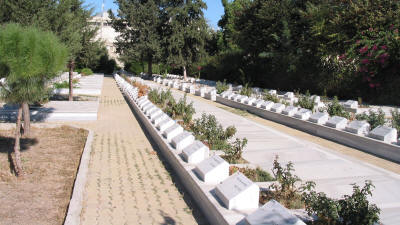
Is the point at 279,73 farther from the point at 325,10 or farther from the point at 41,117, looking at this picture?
the point at 41,117

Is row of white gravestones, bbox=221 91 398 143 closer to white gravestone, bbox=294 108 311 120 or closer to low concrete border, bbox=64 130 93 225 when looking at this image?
white gravestone, bbox=294 108 311 120

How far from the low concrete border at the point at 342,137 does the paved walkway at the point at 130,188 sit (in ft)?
15.8

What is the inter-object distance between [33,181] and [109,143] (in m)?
3.04

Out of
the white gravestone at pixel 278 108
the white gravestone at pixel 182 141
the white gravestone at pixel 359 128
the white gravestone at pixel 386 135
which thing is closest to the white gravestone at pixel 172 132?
the white gravestone at pixel 182 141

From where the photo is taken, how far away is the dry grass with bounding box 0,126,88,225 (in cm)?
482

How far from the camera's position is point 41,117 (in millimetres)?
11727

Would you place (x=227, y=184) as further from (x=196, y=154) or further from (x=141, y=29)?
(x=141, y=29)

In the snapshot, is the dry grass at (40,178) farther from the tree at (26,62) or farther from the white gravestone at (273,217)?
the white gravestone at (273,217)

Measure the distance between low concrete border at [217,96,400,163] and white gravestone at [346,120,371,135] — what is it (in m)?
0.17

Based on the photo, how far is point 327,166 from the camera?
22.2 feet

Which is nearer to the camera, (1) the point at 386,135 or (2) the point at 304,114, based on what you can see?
(1) the point at 386,135

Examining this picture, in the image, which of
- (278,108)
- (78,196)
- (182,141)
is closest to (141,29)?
(278,108)

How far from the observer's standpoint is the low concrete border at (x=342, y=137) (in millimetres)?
7816

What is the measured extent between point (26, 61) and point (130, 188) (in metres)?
2.70
